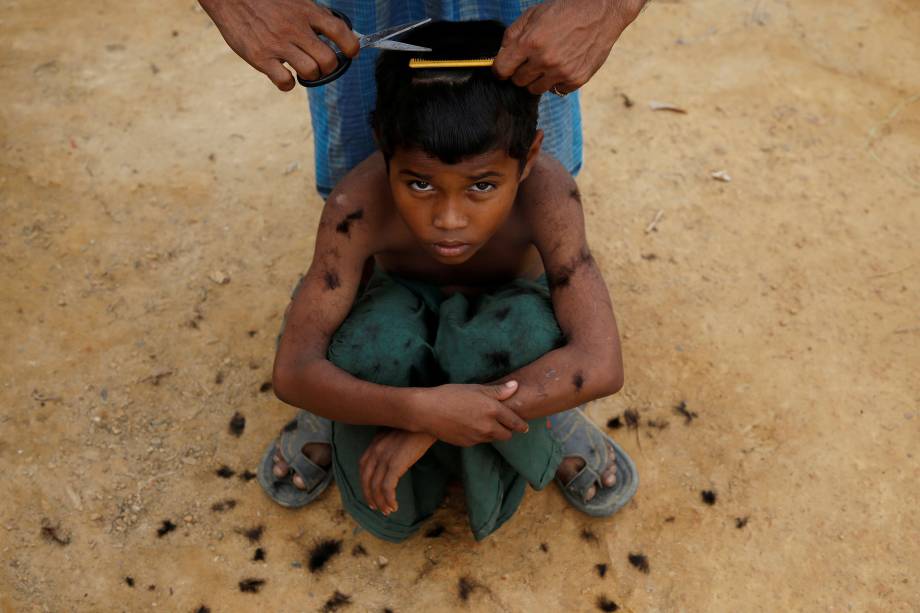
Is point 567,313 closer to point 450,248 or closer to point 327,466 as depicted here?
point 450,248

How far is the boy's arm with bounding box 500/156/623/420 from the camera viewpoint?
1.87m

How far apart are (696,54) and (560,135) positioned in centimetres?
167

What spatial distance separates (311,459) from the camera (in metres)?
2.29

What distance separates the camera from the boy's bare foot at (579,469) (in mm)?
2221

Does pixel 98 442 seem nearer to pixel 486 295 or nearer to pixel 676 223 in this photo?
pixel 486 295

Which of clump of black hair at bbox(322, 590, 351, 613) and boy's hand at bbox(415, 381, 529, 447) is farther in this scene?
clump of black hair at bbox(322, 590, 351, 613)

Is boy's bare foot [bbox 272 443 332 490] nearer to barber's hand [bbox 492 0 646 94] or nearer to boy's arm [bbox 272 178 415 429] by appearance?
boy's arm [bbox 272 178 415 429]

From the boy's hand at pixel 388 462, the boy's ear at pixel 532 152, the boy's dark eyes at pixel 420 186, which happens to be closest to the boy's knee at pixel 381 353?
the boy's hand at pixel 388 462

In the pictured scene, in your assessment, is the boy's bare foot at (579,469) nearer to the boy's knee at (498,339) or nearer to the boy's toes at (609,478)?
the boy's toes at (609,478)

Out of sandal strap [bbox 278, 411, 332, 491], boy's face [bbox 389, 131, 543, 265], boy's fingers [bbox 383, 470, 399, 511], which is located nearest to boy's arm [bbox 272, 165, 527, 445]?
boy's fingers [bbox 383, 470, 399, 511]

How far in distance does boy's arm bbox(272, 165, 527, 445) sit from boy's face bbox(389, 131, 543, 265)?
21 centimetres

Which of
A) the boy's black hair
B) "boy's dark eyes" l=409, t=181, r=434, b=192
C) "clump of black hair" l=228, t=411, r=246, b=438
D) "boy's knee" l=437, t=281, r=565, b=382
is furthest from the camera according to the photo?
"clump of black hair" l=228, t=411, r=246, b=438

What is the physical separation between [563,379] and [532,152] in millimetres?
544

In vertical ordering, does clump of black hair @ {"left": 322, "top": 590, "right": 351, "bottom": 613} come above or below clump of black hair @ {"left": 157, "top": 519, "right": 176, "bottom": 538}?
below
